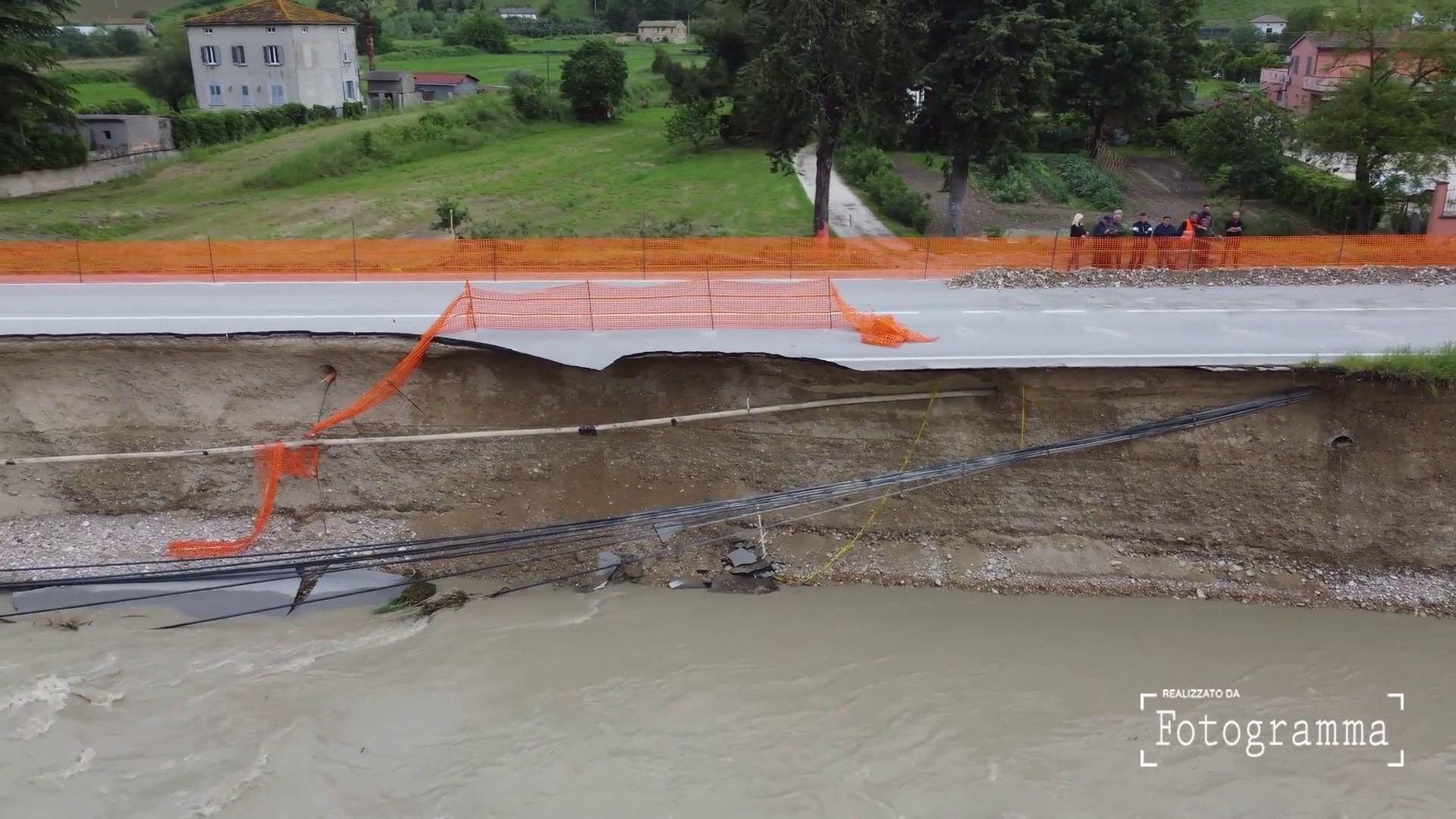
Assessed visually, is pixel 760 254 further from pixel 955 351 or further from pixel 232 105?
pixel 232 105

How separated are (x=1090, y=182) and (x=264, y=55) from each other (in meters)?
39.9

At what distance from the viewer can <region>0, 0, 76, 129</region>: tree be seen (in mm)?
29516

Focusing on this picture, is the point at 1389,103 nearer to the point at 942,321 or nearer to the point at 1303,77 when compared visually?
the point at 942,321

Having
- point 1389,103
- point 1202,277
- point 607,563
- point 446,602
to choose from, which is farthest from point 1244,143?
point 446,602

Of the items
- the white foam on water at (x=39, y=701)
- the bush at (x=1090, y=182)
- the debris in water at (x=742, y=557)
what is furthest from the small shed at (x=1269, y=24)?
the white foam on water at (x=39, y=701)

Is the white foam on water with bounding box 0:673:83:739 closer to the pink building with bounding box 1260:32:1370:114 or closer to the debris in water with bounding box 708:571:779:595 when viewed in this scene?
the debris in water with bounding box 708:571:779:595

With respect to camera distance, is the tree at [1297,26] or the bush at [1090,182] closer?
the bush at [1090,182]

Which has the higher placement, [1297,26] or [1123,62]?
[1297,26]

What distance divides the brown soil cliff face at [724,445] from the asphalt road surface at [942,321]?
0.40 m

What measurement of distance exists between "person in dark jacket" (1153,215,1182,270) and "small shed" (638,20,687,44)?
8845 centimetres

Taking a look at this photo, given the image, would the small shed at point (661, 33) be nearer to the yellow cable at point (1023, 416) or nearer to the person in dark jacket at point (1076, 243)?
the person in dark jacket at point (1076, 243)

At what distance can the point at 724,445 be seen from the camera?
13.1 metres

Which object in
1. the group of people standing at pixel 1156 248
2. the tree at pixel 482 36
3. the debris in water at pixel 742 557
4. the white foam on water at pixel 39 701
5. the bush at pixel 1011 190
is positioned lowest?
the white foam on water at pixel 39 701

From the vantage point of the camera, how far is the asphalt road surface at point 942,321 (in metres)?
13.0
